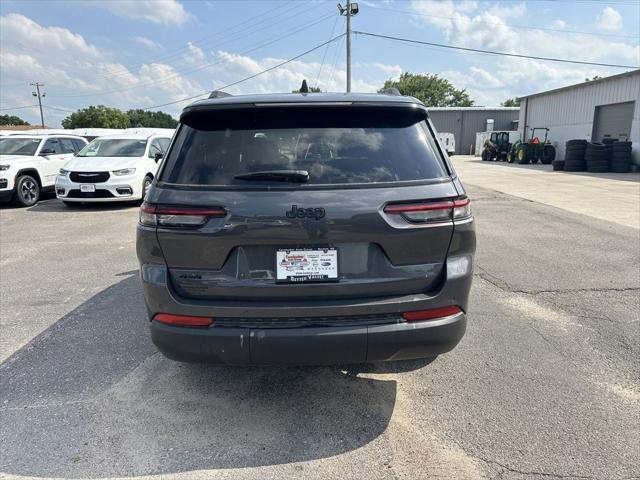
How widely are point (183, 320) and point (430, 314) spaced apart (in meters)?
1.34

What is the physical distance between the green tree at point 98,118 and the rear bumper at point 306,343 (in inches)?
3247

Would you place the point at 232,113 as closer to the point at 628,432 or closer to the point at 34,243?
the point at 628,432

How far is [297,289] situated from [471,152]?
49.3 m

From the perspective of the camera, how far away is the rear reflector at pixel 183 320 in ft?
7.84

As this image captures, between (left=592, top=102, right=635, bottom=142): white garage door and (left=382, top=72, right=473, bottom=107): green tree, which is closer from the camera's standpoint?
(left=592, top=102, right=635, bottom=142): white garage door

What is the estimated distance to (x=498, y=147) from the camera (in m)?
34.0

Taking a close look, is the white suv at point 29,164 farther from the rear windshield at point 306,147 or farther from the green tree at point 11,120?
the green tree at point 11,120

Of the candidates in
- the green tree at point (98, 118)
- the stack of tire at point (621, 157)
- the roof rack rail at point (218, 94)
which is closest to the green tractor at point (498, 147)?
the stack of tire at point (621, 157)

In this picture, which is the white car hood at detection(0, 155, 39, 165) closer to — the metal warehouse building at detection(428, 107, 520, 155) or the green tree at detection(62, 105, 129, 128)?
the metal warehouse building at detection(428, 107, 520, 155)

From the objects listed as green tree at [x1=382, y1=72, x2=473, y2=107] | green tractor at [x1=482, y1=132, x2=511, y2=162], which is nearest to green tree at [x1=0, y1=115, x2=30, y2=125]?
green tree at [x1=382, y1=72, x2=473, y2=107]

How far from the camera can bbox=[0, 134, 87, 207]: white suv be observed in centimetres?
1077

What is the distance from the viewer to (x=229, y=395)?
2.96m

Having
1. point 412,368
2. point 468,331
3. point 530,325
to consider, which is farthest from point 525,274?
point 412,368

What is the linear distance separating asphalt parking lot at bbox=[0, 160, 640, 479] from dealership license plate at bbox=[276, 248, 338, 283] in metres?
0.95
